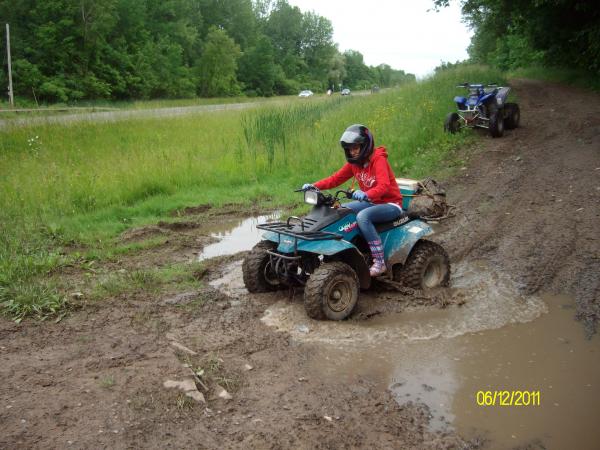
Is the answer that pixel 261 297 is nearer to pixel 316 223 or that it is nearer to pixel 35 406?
pixel 316 223

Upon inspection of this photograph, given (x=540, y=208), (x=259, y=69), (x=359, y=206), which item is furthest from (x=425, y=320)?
(x=259, y=69)

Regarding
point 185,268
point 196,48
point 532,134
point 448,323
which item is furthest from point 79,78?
point 448,323

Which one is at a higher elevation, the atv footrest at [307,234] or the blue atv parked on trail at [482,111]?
the blue atv parked on trail at [482,111]

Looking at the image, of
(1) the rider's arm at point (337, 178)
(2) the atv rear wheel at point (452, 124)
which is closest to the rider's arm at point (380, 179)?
(1) the rider's arm at point (337, 178)

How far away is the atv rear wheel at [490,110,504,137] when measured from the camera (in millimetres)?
14430

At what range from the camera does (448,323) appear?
5.87 meters

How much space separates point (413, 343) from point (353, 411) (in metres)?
1.42

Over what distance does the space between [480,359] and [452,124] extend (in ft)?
34.8

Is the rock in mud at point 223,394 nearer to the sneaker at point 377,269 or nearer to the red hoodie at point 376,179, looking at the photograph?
the sneaker at point 377,269

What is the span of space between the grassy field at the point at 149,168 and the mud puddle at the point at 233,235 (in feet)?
3.13

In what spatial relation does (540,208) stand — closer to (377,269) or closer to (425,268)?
(425,268)

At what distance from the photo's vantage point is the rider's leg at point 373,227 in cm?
608

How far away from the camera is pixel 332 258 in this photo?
609 centimetres
